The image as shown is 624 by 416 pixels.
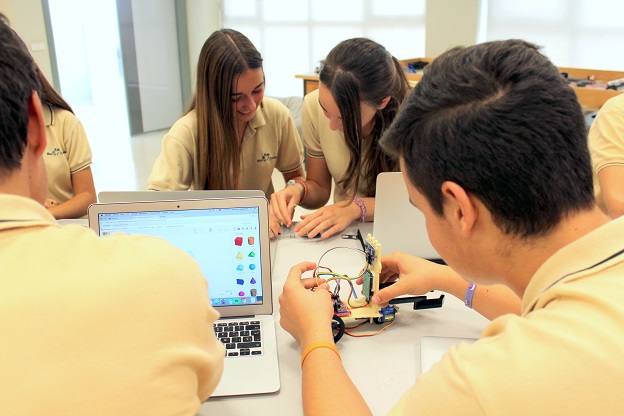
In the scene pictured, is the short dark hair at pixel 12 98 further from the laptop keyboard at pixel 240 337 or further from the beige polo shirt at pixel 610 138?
the beige polo shirt at pixel 610 138

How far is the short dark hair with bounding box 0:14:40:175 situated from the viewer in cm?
61

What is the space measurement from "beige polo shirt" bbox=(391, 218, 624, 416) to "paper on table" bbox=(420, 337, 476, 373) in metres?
0.41

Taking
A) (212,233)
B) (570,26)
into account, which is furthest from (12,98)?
(570,26)

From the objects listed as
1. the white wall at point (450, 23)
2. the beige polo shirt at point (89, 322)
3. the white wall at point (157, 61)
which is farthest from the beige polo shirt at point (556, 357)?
the white wall at point (157, 61)

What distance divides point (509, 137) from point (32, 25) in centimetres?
396

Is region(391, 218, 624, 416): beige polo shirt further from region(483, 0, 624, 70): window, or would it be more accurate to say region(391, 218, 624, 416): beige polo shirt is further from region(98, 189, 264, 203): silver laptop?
region(483, 0, 624, 70): window

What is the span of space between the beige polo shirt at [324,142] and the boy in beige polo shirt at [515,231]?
1207 millimetres

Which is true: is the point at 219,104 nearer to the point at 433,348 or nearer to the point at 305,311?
the point at 305,311

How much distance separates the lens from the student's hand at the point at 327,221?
5.37ft

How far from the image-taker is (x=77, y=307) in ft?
1.81

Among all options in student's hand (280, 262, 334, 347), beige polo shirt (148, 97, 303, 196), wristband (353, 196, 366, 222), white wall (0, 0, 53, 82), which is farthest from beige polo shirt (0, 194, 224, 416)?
white wall (0, 0, 53, 82)

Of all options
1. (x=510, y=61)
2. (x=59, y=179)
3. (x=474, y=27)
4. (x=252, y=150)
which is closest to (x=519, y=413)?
(x=510, y=61)

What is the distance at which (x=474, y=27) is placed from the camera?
A: 177 inches

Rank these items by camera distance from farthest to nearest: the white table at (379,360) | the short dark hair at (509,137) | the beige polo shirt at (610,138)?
the beige polo shirt at (610,138) < the white table at (379,360) < the short dark hair at (509,137)
